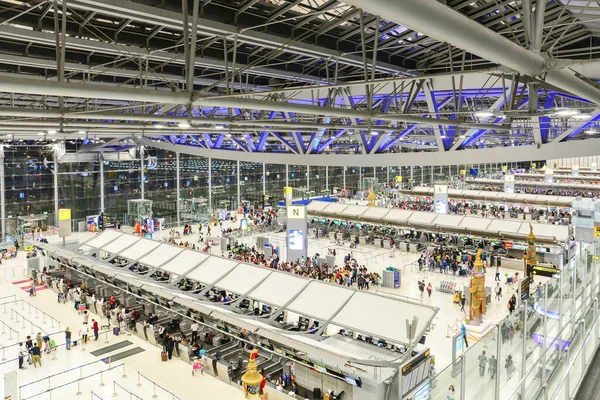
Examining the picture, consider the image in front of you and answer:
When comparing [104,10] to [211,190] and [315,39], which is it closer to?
[315,39]

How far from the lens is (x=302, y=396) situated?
39.2 feet

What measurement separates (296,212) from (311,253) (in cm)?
709

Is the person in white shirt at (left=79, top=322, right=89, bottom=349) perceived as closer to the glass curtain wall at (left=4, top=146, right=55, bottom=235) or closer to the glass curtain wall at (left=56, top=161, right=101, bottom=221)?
the glass curtain wall at (left=4, top=146, right=55, bottom=235)

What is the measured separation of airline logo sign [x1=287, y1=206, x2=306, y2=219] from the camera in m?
24.8

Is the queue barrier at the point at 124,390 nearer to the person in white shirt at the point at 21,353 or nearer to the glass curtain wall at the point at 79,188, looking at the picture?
Result: the person in white shirt at the point at 21,353

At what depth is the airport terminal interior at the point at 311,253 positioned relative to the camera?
736cm

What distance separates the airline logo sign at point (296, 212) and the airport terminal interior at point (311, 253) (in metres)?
0.09

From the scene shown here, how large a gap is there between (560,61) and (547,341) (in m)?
4.71

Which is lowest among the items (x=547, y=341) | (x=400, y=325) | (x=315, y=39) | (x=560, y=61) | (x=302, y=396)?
(x=302, y=396)

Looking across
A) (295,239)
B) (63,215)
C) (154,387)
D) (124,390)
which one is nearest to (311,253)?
(295,239)

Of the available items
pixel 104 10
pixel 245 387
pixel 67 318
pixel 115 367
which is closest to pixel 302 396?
pixel 245 387

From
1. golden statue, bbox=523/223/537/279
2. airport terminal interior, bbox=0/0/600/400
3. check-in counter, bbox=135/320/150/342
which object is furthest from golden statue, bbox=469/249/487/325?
check-in counter, bbox=135/320/150/342

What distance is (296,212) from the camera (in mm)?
24938

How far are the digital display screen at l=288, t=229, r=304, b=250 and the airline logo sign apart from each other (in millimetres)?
794
